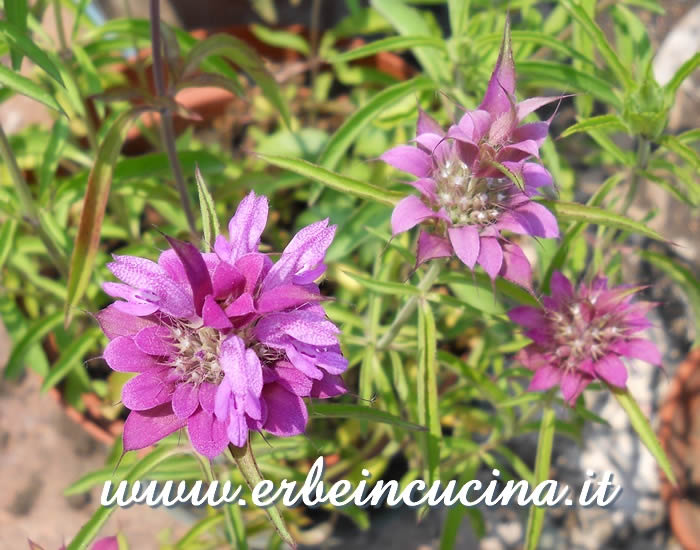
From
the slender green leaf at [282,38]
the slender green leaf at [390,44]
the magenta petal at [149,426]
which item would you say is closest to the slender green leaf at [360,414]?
the magenta petal at [149,426]

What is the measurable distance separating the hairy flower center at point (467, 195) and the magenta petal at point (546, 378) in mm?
343

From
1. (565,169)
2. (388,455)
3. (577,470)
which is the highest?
(565,169)

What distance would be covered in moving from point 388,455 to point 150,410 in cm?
94

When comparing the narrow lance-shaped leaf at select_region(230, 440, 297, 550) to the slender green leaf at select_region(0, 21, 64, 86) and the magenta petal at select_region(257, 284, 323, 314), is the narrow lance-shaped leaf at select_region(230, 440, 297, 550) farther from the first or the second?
the slender green leaf at select_region(0, 21, 64, 86)

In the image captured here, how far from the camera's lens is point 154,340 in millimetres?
814

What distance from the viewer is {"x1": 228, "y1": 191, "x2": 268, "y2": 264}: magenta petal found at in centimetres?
82

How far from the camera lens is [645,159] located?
1.21 meters

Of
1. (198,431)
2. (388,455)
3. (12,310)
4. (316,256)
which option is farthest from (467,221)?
(12,310)

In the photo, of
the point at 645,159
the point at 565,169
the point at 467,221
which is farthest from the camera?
the point at 565,169

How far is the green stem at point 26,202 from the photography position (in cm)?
114

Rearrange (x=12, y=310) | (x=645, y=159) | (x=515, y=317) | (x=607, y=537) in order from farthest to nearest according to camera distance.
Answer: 1. (x=607, y=537)
2. (x=12, y=310)
3. (x=645, y=159)
4. (x=515, y=317)

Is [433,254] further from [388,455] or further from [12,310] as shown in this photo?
[12,310]

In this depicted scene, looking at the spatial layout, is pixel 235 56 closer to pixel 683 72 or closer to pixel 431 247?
pixel 431 247

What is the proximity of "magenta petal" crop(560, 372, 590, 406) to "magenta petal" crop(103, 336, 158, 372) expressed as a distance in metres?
0.69
